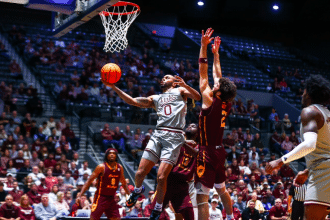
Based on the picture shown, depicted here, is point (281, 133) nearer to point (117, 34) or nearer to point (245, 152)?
point (245, 152)

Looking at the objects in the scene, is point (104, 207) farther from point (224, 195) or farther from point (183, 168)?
point (224, 195)

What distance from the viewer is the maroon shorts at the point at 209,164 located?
644 cm

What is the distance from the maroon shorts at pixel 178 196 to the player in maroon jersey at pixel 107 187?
73.2 inches

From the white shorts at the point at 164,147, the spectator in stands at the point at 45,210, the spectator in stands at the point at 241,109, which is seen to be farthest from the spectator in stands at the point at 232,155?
the white shorts at the point at 164,147

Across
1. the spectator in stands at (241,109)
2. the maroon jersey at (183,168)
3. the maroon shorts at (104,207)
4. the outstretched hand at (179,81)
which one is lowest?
the maroon shorts at (104,207)

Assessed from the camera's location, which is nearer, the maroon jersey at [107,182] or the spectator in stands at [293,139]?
the maroon jersey at [107,182]

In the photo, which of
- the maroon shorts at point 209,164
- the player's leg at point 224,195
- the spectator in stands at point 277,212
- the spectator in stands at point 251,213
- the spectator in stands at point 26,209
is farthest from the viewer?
the spectator in stands at point 277,212

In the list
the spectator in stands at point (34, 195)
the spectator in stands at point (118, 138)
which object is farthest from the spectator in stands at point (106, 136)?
the spectator in stands at point (34, 195)

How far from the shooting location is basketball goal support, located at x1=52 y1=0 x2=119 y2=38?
322 inches

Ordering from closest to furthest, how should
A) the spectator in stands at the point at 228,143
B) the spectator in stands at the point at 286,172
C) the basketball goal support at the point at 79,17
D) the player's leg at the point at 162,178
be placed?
the player's leg at the point at 162,178, the basketball goal support at the point at 79,17, the spectator in stands at the point at 286,172, the spectator in stands at the point at 228,143

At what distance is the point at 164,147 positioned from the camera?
265 inches

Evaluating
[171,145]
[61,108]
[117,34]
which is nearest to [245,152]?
[61,108]

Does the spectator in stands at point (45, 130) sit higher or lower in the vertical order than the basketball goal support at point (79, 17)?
lower

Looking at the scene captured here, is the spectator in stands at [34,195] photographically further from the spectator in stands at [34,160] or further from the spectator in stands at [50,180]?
the spectator in stands at [34,160]
